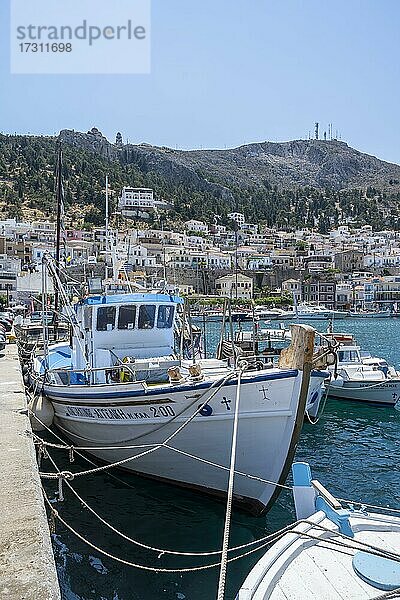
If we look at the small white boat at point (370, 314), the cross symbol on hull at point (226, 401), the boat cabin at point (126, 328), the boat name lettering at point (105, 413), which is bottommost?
the small white boat at point (370, 314)

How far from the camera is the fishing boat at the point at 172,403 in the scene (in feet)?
29.2

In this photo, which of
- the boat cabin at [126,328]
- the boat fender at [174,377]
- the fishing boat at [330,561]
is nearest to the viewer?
the fishing boat at [330,561]

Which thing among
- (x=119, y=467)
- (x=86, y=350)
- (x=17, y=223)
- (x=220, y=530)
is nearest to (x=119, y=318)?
(x=86, y=350)

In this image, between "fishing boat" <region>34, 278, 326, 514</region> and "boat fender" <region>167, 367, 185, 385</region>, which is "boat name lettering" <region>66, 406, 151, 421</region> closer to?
"fishing boat" <region>34, 278, 326, 514</region>

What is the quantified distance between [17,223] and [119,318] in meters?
105

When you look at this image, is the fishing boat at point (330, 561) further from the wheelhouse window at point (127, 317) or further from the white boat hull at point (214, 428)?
the wheelhouse window at point (127, 317)

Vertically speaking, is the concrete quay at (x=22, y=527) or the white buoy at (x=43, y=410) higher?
the concrete quay at (x=22, y=527)

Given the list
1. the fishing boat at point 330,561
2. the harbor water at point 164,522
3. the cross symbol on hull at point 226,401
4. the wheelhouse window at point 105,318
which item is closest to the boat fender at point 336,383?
the harbor water at point 164,522

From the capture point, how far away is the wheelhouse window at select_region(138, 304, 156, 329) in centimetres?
1218

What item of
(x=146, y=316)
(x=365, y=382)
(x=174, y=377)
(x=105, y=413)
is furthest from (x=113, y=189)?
(x=174, y=377)

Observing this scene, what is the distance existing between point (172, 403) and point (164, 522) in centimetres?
189

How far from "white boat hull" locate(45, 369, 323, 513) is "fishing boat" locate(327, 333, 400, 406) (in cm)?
980

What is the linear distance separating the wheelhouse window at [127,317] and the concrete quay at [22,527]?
11.0ft

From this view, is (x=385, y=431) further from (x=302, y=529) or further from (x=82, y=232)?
(x=82, y=232)
